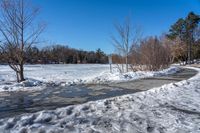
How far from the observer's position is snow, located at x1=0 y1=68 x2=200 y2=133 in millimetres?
4918

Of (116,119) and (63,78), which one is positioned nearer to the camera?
(116,119)

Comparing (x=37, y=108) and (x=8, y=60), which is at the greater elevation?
(x=8, y=60)

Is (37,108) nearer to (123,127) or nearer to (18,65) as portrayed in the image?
(123,127)

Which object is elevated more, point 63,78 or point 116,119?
point 116,119

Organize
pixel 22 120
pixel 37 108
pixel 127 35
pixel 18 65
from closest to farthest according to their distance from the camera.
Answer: pixel 22 120 < pixel 37 108 < pixel 18 65 < pixel 127 35

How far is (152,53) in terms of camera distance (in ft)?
84.5

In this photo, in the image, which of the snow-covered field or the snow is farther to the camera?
the snow-covered field

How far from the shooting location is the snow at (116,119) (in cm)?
492

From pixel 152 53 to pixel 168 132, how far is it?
21690 millimetres

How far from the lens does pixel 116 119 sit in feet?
18.5

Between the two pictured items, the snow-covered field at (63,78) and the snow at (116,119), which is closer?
the snow at (116,119)

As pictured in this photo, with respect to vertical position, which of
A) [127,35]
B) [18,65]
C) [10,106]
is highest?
[127,35]

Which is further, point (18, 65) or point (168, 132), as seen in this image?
point (18, 65)

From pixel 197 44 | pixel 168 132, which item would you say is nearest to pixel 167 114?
pixel 168 132
